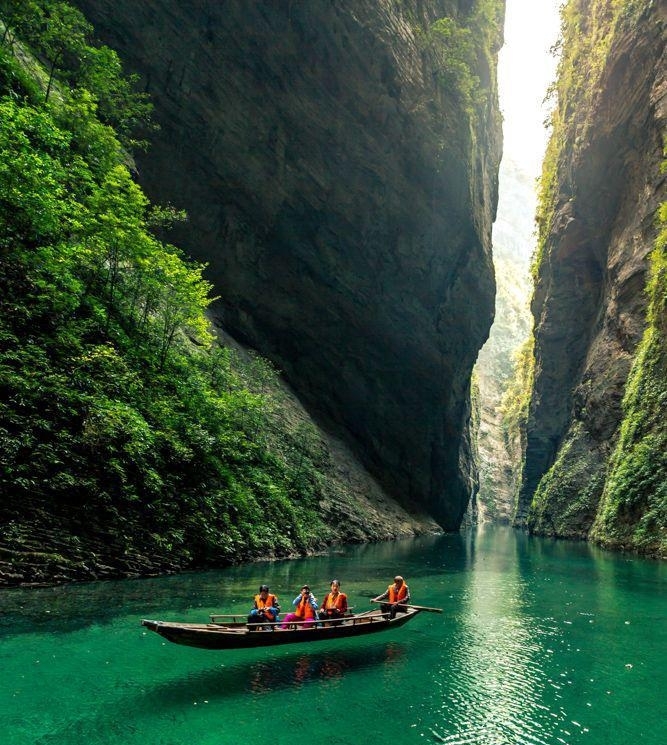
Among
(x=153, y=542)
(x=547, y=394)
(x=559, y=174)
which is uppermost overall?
(x=559, y=174)

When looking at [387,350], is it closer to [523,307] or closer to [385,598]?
[385,598]

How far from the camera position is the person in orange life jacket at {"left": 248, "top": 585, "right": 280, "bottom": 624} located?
34.6 ft

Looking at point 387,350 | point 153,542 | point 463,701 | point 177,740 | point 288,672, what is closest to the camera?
point 177,740

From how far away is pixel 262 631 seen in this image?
32.7 ft

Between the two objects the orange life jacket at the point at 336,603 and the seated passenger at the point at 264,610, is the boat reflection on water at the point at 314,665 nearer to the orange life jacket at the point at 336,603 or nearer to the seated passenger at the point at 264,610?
the seated passenger at the point at 264,610

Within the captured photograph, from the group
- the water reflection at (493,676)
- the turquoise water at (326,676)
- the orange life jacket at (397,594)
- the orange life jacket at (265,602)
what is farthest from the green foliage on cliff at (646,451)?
the orange life jacket at (265,602)

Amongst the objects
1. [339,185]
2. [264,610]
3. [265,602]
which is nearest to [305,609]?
[265,602]

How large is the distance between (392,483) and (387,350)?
12.1 m

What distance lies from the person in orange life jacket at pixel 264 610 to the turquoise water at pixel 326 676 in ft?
2.09

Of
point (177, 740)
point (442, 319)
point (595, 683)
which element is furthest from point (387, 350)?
point (177, 740)

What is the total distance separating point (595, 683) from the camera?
984 centimetres

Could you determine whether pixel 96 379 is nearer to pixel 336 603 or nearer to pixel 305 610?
pixel 305 610

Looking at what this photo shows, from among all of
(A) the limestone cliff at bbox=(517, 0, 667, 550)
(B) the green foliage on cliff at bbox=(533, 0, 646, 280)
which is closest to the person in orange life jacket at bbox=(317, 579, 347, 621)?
(A) the limestone cliff at bbox=(517, 0, 667, 550)

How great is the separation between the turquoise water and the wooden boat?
1.29ft
